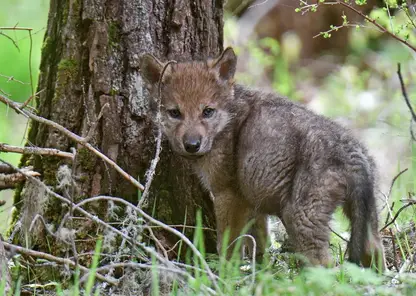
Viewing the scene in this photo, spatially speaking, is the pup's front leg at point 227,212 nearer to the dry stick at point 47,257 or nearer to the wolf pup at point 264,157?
the wolf pup at point 264,157

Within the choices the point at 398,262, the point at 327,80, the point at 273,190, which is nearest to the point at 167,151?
the point at 273,190

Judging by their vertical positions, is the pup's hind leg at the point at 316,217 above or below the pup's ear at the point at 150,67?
below

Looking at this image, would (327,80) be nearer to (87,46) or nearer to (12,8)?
(12,8)

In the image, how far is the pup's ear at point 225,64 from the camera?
550cm

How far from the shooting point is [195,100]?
18.2 ft

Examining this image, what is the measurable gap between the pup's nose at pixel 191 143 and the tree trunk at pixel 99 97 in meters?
0.25

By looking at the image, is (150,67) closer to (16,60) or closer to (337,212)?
(337,212)

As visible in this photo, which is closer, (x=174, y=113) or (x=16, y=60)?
(x=174, y=113)

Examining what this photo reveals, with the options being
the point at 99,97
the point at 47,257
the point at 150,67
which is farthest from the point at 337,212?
the point at 47,257

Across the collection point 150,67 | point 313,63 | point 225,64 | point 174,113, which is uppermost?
point 313,63

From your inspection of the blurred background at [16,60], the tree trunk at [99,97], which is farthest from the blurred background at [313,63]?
the tree trunk at [99,97]

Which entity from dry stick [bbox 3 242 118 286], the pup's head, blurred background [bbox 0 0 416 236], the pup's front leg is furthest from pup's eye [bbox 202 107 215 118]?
blurred background [bbox 0 0 416 236]

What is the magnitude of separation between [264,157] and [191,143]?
52 cm

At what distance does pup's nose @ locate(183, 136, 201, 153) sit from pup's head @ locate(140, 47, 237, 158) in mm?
54
